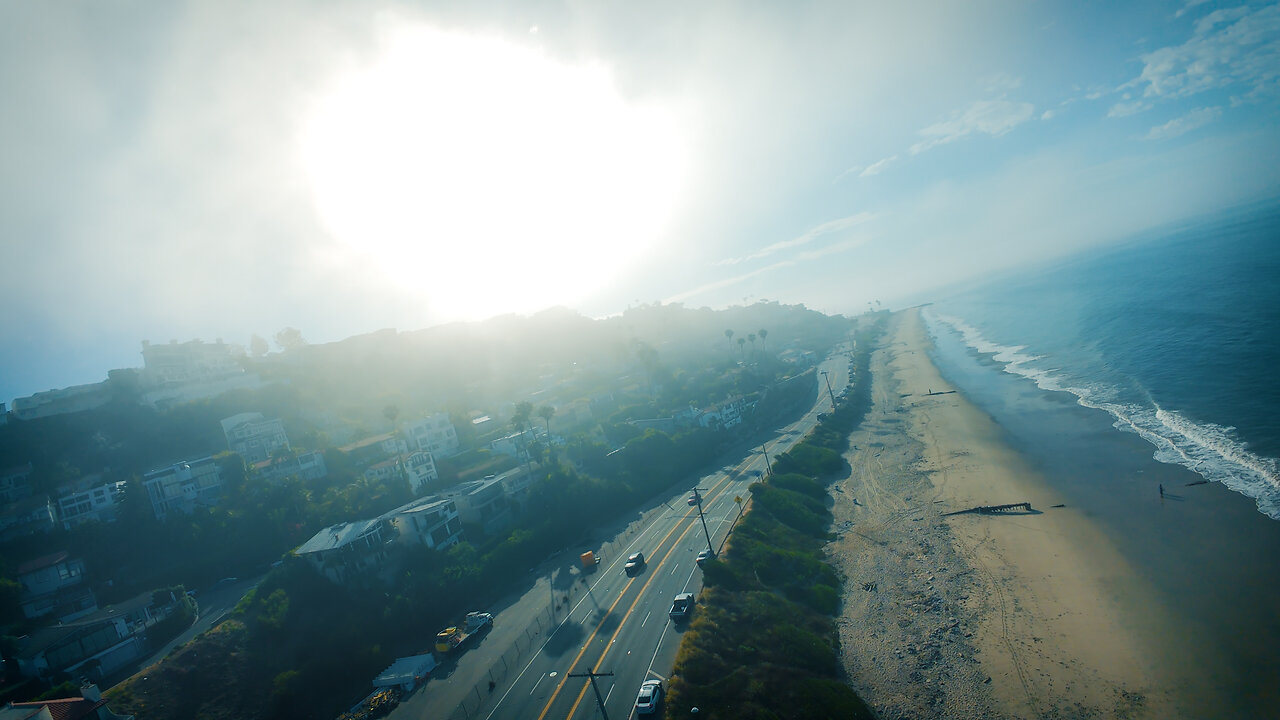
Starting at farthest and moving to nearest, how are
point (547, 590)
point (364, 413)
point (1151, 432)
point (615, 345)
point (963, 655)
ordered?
point (615, 345) < point (364, 413) < point (1151, 432) < point (547, 590) < point (963, 655)

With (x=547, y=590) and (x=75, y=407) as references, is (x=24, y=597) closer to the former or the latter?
(x=547, y=590)

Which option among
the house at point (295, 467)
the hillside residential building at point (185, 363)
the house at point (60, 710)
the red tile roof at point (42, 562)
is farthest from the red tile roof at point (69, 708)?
the hillside residential building at point (185, 363)

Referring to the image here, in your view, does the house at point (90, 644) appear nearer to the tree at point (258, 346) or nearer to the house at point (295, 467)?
the house at point (295, 467)

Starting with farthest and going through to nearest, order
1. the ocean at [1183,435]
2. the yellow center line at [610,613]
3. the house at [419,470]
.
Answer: the house at [419,470]
the yellow center line at [610,613]
the ocean at [1183,435]

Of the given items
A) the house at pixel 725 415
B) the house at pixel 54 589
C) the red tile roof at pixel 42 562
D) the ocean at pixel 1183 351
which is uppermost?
the red tile roof at pixel 42 562

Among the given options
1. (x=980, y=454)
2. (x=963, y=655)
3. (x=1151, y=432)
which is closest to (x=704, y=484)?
(x=980, y=454)

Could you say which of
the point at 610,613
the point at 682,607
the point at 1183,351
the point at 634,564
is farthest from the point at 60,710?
the point at 1183,351

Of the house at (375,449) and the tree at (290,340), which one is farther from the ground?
the tree at (290,340)
